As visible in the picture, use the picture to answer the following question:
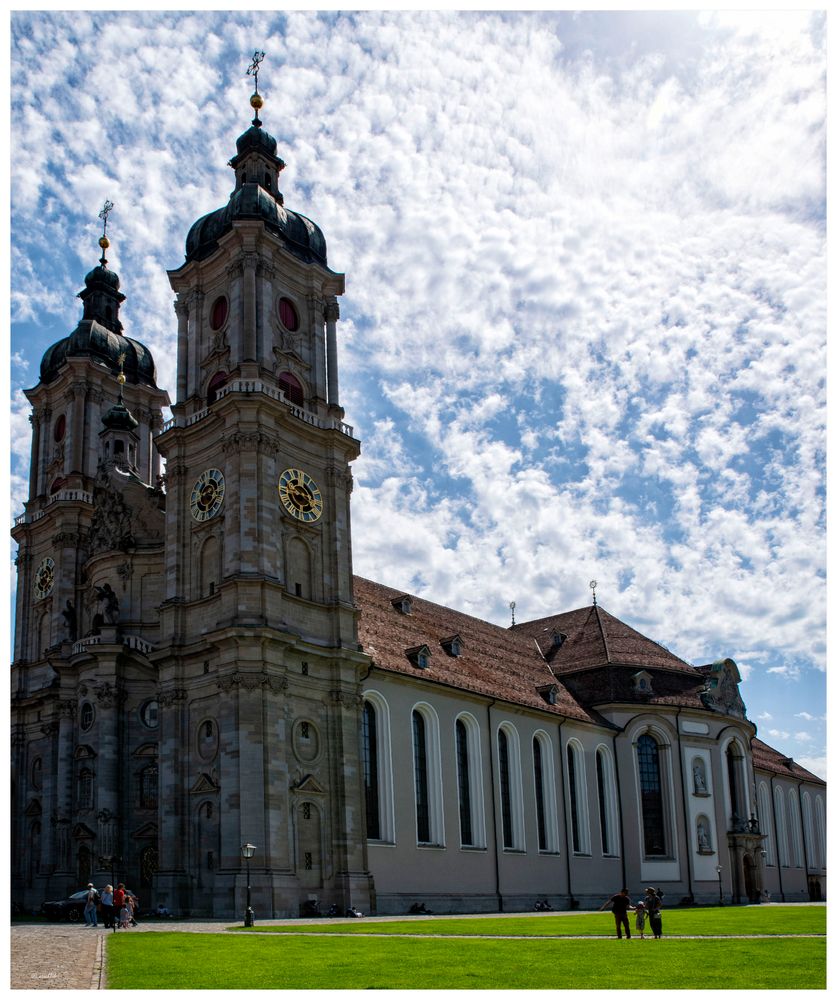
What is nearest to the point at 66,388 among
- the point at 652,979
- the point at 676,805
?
the point at 676,805

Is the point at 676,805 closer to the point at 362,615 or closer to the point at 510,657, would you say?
the point at 510,657

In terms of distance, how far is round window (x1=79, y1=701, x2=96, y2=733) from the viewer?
5503 cm

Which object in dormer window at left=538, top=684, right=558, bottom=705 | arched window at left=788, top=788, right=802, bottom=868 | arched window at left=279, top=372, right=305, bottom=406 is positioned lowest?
arched window at left=788, top=788, right=802, bottom=868

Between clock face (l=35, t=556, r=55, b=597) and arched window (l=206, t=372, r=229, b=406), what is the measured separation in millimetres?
15996

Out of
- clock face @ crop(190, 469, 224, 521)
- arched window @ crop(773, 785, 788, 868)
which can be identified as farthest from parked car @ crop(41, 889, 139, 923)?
arched window @ crop(773, 785, 788, 868)

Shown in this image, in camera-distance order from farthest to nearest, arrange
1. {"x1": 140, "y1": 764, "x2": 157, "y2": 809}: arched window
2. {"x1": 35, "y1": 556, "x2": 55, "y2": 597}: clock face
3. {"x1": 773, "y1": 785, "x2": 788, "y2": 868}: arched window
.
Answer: {"x1": 773, "y1": 785, "x2": 788, "y2": 868}: arched window, {"x1": 35, "y1": 556, "x2": 55, "y2": 597}: clock face, {"x1": 140, "y1": 764, "x2": 157, "y2": 809}: arched window

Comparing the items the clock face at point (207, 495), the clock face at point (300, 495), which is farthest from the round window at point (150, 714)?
the clock face at point (300, 495)

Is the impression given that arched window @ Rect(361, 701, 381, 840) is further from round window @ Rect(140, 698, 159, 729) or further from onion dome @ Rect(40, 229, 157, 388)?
onion dome @ Rect(40, 229, 157, 388)

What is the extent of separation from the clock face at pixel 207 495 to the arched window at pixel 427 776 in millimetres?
14058

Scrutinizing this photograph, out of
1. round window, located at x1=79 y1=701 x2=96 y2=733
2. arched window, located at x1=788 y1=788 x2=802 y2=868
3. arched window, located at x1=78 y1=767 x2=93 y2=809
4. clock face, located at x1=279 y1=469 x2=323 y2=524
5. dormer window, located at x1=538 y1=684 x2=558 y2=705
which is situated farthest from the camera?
arched window, located at x1=788 y1=788 x2=802 y2=868

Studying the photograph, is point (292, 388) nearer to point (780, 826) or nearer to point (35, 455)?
point (35, 455)

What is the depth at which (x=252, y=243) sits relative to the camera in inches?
2147

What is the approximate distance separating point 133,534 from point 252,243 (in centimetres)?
1637

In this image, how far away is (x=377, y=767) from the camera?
5116 cm
